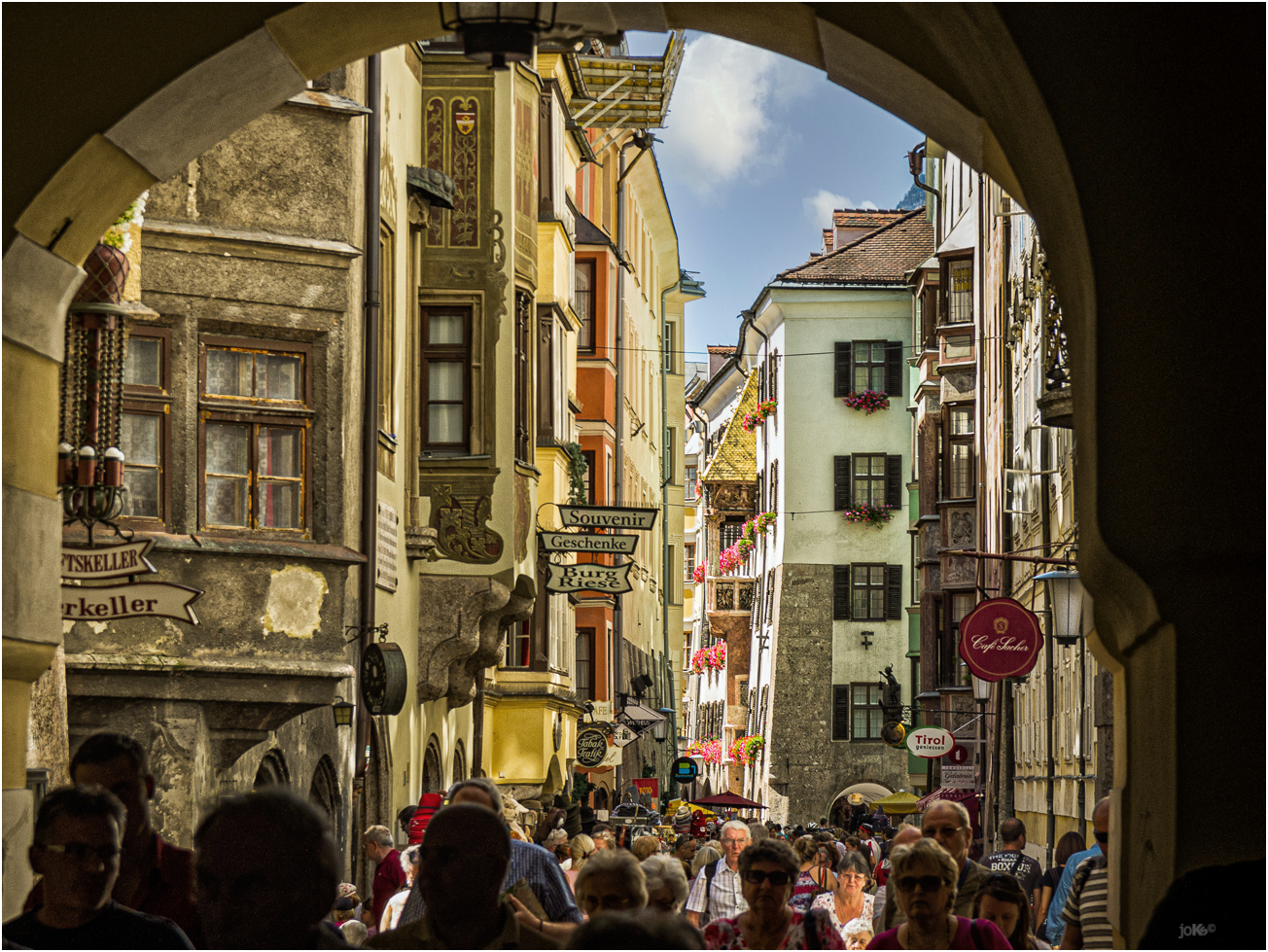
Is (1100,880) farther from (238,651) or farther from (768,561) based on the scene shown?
(768,561)

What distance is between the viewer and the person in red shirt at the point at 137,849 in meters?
5.44

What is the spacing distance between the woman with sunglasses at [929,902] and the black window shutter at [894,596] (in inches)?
2241

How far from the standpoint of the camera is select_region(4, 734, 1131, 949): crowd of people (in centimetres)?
419

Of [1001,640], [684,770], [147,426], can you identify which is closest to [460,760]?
[1001,640]

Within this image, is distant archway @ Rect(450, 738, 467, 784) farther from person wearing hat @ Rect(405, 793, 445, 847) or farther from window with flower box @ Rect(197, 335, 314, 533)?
window with flower box @ Rect(197, 335, 314, 533)

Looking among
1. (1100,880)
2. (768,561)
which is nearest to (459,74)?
(1100,880)

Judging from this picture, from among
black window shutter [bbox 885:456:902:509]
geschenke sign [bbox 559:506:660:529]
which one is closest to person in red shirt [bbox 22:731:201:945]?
geschenke sign [bbox 559:506:660:529]

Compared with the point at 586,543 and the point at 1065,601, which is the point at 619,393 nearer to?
the point at 586,543

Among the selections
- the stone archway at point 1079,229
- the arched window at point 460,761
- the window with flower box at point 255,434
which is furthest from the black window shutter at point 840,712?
the stone archway at point 1079,229

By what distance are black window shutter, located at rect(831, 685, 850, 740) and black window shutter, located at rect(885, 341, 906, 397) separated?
33.0 feet

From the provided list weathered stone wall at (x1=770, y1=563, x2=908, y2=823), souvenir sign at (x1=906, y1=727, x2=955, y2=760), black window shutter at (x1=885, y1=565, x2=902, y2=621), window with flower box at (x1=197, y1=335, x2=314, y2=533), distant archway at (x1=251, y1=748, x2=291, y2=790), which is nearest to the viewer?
window with flower box at (x1=197, y1=335, x2=314, y2=533)

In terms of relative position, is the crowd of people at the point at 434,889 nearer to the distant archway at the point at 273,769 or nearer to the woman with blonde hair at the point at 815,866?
the woman with blonde hair at the point at 815,866

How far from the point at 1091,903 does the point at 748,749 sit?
59146 mm

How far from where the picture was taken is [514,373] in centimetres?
2336
